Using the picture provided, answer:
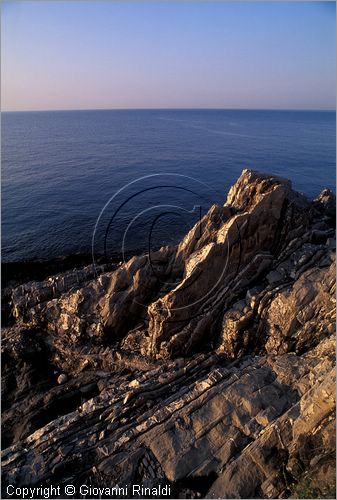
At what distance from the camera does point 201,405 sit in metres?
16.2

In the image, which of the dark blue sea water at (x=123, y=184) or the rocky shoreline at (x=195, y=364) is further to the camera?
the dark blue sea water at (x=123, y=184)

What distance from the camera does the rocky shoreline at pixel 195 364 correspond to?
13383 mm

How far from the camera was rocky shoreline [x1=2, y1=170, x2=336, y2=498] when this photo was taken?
13.4 meters

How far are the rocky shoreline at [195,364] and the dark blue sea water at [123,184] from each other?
1407 cm

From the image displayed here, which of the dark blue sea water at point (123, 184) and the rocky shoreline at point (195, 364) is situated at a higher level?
the dark blue sea water at point (123, 184)

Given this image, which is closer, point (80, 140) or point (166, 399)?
point (166, 399)

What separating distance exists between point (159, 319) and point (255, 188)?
1298 centimetres

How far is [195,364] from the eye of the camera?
19922mm

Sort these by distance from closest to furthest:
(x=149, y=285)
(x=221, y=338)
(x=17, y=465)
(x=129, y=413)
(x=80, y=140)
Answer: (x=17, y=465)
(x=129, y=413)
(x=221, y=338)
(x=149, y=285)
(x=80, y=140)

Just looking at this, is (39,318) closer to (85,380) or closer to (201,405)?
(85,380)

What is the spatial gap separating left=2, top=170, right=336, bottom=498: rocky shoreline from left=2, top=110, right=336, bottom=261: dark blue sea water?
1407 cm

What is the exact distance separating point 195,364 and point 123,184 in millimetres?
49326

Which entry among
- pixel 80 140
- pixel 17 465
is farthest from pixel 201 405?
pixel 80 140

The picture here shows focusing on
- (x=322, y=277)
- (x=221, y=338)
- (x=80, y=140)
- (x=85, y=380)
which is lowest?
(x=85, y=380)
